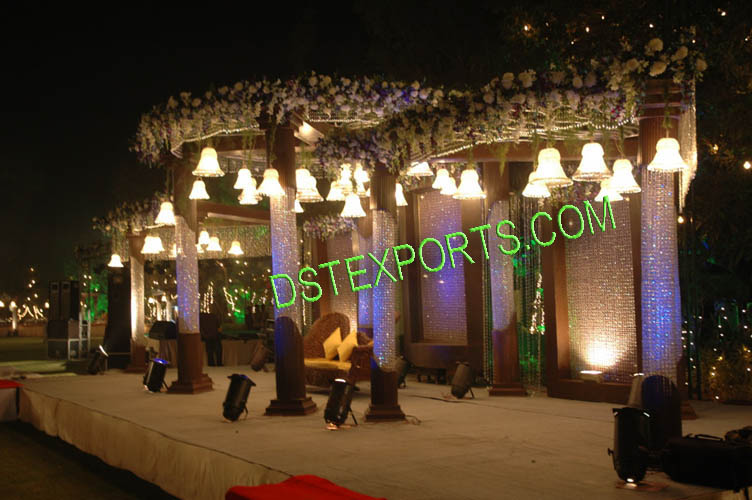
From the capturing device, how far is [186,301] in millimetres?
11938

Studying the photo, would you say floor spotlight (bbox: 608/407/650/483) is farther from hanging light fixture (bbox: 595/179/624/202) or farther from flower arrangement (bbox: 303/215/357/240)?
flower arrangement (bbox: 303/215/357/240)

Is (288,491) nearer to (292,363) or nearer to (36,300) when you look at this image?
(292,363)

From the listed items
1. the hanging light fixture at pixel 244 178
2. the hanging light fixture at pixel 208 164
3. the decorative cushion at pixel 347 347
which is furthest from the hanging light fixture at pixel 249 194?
the decorative cushion at pixel 347 347

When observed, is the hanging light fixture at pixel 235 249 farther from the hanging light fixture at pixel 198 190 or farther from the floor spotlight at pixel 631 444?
the floor spotlight at pixel 631 444

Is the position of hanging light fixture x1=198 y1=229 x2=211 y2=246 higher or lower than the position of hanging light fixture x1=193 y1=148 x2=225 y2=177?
lower

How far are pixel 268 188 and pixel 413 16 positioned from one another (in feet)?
44.2

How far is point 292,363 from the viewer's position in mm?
9461

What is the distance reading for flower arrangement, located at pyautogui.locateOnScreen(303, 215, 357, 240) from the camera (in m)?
16.3

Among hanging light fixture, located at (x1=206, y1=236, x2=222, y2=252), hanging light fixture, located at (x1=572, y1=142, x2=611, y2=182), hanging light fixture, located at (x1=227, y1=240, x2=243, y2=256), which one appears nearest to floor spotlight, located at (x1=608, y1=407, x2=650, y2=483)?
hanging light fixture, located at (x1=572, y1=142, x2=611, y2=182)

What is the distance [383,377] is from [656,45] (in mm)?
4440

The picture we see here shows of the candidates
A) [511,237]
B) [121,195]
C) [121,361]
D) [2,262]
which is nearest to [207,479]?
[511,237]

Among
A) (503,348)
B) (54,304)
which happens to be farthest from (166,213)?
(54,304)

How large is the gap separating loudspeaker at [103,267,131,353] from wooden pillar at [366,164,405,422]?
10.6 metres

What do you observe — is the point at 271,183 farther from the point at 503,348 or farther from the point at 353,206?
the point at 503,348
